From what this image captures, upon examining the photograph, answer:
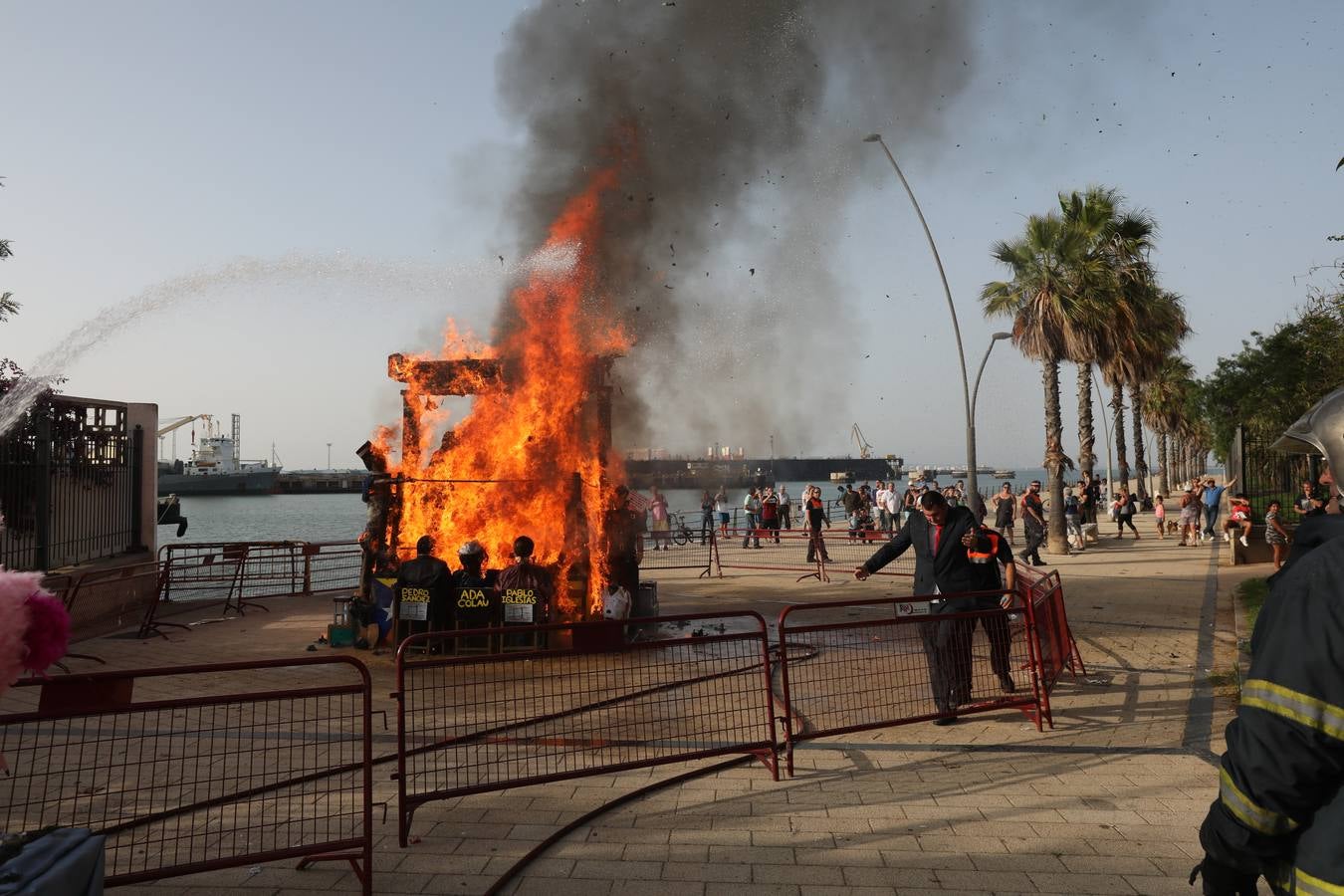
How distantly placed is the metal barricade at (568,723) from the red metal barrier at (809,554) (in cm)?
958

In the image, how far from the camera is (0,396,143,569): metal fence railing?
11.1 meters

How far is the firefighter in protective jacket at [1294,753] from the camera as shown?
5.55ft

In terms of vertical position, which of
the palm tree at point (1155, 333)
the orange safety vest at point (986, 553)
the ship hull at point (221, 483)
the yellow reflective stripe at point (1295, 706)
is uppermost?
the palm tree at point (1155, 333)

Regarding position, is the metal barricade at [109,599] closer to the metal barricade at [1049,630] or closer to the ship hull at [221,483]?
the metal barricade at [1049,630]

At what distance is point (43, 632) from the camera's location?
9.29 feet

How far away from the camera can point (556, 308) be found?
39.4ft

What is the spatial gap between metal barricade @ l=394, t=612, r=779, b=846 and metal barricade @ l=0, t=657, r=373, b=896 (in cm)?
40

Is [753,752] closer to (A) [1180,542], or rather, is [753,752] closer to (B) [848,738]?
(B) [848,738]

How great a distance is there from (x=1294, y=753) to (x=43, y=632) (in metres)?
3.39

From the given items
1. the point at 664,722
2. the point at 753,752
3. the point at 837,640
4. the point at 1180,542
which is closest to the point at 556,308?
the point at 837,640

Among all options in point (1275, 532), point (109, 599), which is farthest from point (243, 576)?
point (1275, 532)

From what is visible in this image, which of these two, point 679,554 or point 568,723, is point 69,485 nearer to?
point 568,723

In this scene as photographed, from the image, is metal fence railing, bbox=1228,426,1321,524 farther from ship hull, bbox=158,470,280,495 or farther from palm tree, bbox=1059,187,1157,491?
ship hull, bbox=158,470,280,495

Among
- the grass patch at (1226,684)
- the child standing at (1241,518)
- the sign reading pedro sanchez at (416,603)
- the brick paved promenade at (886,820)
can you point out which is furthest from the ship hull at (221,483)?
the grass patch at (1226,684)
